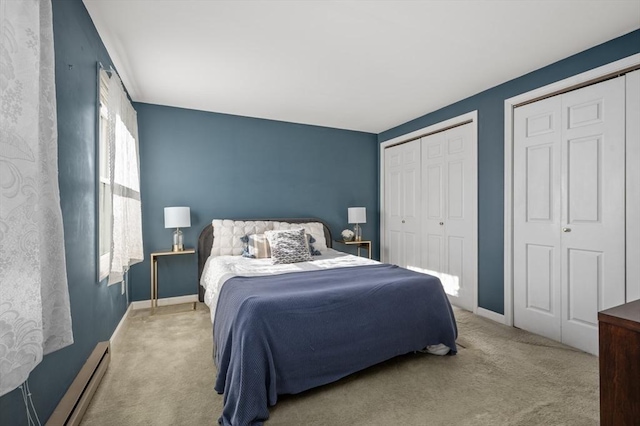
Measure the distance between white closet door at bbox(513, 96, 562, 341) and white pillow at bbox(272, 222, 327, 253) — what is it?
7.34 feet

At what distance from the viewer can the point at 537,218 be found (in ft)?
9.64

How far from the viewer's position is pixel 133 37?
237 centimetres

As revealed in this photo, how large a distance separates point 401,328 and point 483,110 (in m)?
2.62

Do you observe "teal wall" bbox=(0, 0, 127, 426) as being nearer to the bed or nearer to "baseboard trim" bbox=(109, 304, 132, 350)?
"baseboard trim" bbox=(109, 304, 132, 350)

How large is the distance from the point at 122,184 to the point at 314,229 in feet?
7.81

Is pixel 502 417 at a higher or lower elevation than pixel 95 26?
lower

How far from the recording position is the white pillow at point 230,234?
3787mm

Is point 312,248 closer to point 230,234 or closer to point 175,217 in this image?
point 230,234

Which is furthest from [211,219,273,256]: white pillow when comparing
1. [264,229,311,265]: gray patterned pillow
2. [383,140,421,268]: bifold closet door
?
[383,140,421,268]: bifold closet door

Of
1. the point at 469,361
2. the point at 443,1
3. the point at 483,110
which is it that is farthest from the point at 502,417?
the point at 483,110

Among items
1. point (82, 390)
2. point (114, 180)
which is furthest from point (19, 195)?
point (114, 180)

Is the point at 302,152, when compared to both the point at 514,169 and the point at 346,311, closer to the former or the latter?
the point at 514,169

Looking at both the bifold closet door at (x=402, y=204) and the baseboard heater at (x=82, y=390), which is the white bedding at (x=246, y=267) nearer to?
the baseboard heater at (x=82, y=390)

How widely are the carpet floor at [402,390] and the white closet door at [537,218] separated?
0.32 m
